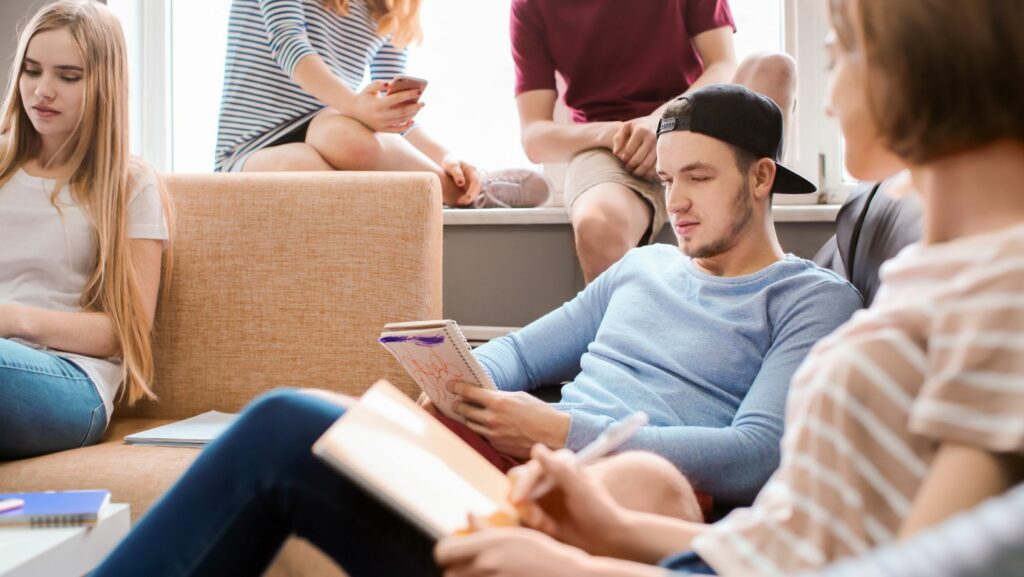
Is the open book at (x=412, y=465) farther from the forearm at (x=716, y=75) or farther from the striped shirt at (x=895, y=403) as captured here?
the forearm at (x=716, y=75)

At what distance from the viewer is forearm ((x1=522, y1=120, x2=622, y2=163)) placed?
236 centimetres

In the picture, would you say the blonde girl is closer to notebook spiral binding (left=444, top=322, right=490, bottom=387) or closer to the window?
notebook spiral binding (left=444, top=322, right=490, bottom=387)

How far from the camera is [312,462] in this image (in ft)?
2.96

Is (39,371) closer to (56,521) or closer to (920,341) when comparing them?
(56,521)

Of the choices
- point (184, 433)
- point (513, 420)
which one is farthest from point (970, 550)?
point (184, 433)

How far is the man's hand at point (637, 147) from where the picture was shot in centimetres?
220

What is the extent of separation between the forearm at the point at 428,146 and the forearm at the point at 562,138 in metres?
0.28

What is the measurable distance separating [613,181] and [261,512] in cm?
149

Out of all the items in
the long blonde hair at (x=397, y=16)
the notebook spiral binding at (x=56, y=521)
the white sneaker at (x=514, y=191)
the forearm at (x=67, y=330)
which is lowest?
the notebook spiral binding at (x=56, y=521)

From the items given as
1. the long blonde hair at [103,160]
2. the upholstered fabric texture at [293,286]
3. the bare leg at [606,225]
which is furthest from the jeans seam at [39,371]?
the bare leg at [606,225]

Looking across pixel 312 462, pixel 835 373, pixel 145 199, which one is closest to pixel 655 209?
pixel 145 199

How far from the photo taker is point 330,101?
244cm

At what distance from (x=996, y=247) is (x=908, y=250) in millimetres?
100

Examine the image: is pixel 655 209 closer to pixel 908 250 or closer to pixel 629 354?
pixel 629 354
